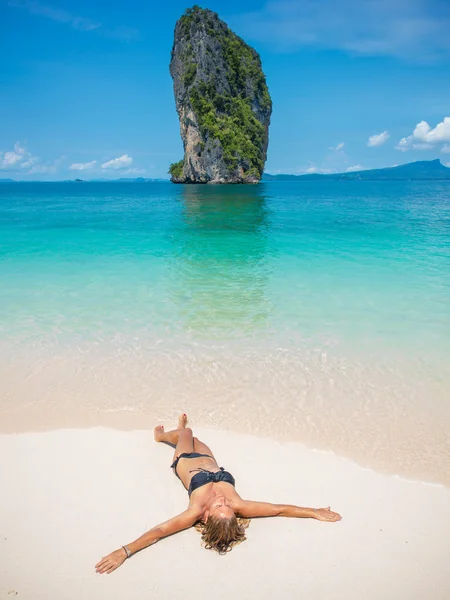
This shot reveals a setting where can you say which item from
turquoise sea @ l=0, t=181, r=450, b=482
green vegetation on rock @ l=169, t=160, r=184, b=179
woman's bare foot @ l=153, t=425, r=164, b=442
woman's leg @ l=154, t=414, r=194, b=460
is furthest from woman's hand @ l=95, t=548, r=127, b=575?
green vegetation on rock @ l=169, t=160, r=184, b=179

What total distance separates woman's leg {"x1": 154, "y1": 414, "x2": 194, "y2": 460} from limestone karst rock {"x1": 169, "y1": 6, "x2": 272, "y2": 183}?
261 ft

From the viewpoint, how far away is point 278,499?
3.48 m

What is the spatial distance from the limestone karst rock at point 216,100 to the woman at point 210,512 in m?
80.2

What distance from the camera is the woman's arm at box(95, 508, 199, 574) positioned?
9.33ft

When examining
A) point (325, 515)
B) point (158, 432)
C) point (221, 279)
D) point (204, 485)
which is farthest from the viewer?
point (221, 279)

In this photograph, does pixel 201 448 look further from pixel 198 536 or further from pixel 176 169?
pixel 176 169

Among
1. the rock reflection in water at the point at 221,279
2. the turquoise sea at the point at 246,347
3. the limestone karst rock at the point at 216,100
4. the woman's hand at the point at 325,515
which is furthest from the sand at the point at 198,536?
the limestone karst rock at the point at 216,100

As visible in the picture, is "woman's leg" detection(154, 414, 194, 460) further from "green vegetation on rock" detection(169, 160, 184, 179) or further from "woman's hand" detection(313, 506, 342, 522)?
"green vegetation on rock" detection(169, 160, 184, 179)

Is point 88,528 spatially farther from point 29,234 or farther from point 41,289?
point 29,234

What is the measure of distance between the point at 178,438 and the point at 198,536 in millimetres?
1089

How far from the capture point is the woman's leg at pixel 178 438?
3.93 meters

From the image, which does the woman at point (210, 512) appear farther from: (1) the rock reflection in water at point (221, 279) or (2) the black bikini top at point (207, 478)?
(1) the rock reflection in water at point (221, 279)

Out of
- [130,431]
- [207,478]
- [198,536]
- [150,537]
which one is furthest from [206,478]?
[130,431]

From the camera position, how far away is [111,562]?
2852 millimetres
